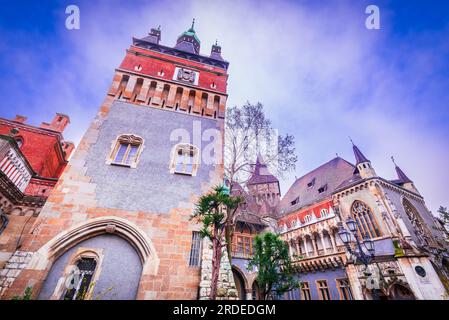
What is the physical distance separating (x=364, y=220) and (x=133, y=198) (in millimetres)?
19529

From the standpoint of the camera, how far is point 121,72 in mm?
10438

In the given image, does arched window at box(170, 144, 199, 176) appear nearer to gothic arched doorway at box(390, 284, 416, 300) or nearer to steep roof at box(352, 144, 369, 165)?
gothic arched doorway at box(390, 284, 416, 300)

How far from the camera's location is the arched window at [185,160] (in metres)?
8.42

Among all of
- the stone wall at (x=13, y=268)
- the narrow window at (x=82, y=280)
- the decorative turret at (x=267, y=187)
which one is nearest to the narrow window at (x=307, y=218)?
the decorative turret at (x=267, y=187)

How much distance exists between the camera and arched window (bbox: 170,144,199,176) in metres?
8.42

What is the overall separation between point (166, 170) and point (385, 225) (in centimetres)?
1816

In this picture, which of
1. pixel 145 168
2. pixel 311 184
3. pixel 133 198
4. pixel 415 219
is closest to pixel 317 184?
pixel 311 184

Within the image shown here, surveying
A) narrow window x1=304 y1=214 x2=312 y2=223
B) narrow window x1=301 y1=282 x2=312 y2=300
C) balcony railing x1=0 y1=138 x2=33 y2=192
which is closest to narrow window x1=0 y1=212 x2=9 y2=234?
balcony railing x1=0 y1=138 x2=33 y2=192

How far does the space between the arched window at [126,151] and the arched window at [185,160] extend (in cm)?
149

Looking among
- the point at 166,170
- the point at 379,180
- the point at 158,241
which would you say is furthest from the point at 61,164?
the point at 379,180

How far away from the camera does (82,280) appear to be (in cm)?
577

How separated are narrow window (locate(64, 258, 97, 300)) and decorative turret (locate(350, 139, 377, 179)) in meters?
21.5

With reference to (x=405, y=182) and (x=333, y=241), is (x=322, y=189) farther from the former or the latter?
(x=405, y=182)

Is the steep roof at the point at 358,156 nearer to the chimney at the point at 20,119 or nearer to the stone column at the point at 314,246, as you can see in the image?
the stone column at the point at 314,246
